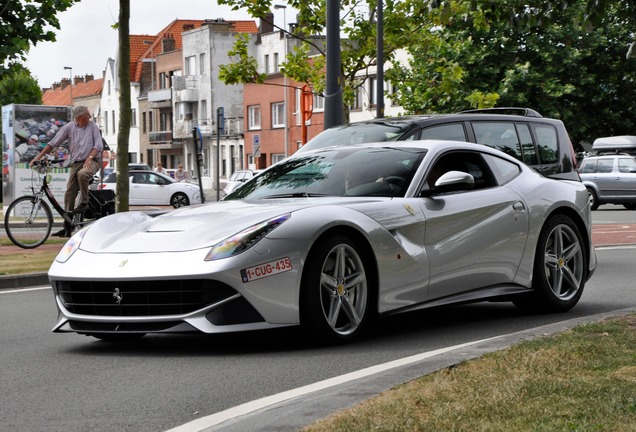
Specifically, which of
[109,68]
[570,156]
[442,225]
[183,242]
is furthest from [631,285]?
[109,68]

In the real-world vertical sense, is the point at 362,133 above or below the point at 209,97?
above

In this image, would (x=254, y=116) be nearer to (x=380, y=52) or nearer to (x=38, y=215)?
(x=380, y=52)

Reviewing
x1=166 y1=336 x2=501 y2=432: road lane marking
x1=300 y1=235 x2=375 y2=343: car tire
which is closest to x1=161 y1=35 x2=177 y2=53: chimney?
x1=300 y1=235 x2=375 y2=343: car tire

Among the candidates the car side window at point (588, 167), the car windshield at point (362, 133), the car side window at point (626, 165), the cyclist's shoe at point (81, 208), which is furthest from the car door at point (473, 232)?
the car side window at point (588, 167)

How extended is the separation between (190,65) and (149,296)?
294 feet

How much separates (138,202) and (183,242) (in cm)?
3914

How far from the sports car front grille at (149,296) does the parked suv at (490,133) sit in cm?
427

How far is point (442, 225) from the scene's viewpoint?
8656 mm

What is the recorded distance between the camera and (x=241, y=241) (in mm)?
7551

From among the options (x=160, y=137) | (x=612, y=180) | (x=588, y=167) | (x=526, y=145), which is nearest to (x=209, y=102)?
(x=160, y=137)

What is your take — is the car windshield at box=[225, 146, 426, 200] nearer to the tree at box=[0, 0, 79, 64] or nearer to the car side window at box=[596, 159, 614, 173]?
the tree at box=[0, 0, 79, 64]

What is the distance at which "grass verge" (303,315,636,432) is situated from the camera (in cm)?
482

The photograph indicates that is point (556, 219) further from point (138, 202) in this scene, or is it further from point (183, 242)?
point (138, 202)

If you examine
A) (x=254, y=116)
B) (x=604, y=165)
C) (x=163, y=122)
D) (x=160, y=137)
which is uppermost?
(x=254, y=116)
